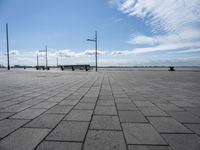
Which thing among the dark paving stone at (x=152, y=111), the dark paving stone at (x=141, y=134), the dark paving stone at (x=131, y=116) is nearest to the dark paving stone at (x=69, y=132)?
the dark paving stone at (x=141, y=134)

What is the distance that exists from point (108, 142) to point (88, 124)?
0.93 m

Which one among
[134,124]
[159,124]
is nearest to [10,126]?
[134,124]

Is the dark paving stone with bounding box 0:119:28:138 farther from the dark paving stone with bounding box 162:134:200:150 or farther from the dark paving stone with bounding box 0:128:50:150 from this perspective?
the dark paving stone with bounding box 162:134:200:150

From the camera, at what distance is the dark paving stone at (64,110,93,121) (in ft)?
13.1

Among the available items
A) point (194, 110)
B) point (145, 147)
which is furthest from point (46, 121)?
point (194, 110)

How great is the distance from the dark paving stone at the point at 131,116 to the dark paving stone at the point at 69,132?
923 mm

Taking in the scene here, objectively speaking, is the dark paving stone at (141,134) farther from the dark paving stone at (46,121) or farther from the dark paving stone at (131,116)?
the dark paving stone at (46,121)

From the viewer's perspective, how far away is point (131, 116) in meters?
4.19

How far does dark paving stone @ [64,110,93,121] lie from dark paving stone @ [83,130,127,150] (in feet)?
2.66

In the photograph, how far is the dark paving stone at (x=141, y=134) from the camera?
111 inches

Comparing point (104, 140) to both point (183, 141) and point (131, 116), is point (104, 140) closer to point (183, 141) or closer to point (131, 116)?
point (183, 141)

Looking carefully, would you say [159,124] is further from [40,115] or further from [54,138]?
[40,115]

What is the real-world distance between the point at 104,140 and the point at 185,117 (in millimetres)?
2379

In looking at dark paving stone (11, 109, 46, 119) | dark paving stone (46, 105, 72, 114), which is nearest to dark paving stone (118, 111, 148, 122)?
dark paving stone (46, 105, 72, 114)
